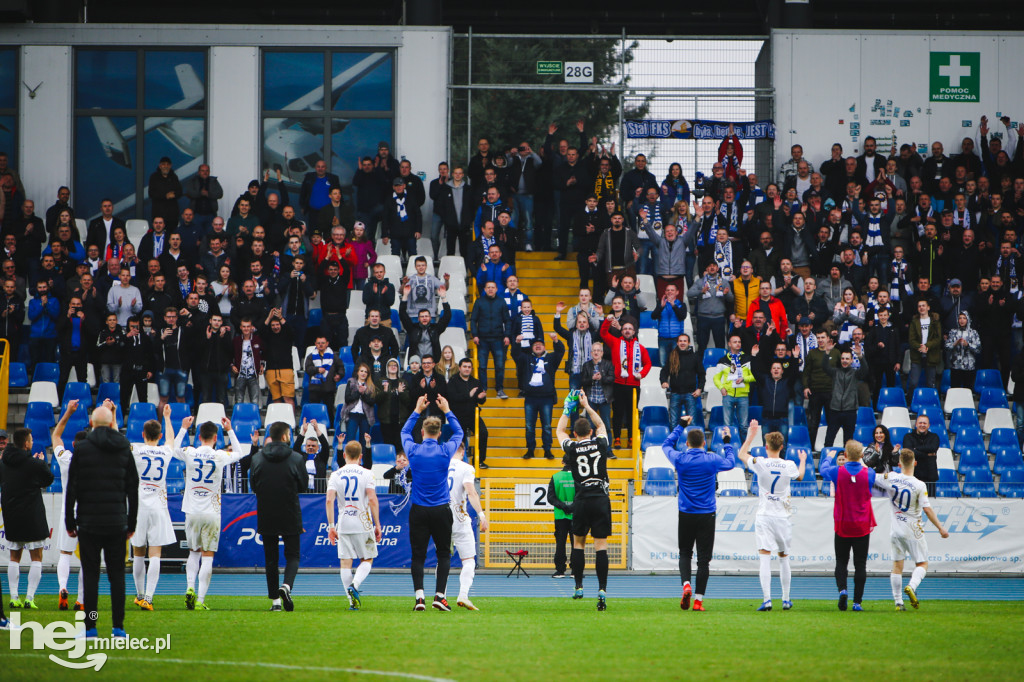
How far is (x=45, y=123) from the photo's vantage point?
1048 inches

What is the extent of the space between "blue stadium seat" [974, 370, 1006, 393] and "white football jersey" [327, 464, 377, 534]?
14.0m

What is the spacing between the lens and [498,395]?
21.2 meters

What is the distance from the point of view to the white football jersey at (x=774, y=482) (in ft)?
42.9

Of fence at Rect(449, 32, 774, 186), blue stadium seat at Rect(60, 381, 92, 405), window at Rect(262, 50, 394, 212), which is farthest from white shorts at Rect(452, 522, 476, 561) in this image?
window at Rect(262, 50, 394, 212)

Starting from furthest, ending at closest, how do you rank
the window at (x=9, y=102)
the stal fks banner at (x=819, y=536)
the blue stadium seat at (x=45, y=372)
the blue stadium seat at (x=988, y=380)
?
the window at (x=9, y=102), the blue stadium seat at (x=988, y=380), the blue stadium seat at (x=45, y=372), the stal fks banner at (x=819, y=536)

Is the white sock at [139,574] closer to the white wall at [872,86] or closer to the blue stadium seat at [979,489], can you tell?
the blue stadium seat at [979,489]

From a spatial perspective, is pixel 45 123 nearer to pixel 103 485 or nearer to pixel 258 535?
pixel 258 535

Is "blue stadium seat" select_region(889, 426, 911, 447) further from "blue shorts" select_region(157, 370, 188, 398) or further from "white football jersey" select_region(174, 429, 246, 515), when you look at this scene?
"blue shorts" select_region(157, 370, 188, 398)

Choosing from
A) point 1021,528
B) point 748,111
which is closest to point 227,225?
point 748,111

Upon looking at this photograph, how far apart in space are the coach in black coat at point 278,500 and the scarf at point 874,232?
14.4 meters

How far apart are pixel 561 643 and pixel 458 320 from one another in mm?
13467

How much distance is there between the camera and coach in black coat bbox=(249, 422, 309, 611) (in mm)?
12055

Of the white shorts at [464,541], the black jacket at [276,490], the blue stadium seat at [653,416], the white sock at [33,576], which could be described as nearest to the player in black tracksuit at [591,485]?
the white shorts at [464,541]

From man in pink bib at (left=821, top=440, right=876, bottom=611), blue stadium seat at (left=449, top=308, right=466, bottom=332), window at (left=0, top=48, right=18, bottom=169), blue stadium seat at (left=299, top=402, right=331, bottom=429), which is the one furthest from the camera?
window at (left=0, top=48, right=18, bottom=169)
